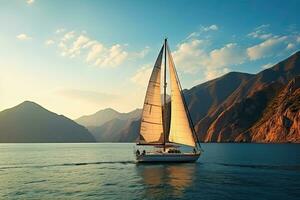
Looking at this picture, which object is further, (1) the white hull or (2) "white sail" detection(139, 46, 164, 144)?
(2) "white sail" detection(139, 46, 164, 144)

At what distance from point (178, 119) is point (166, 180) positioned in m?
21.2

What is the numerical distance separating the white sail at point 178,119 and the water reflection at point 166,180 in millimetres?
4910

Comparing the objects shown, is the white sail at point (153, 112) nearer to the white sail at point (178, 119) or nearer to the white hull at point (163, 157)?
the white sail at point (178, 119)

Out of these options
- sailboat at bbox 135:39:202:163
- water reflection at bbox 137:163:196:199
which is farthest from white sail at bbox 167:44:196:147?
water reflection at bbox 137:163:196:199

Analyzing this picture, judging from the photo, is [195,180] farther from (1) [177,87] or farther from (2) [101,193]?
(1) [177,87]

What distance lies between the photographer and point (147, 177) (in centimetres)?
4925

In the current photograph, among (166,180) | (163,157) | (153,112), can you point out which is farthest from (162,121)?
(166,180)

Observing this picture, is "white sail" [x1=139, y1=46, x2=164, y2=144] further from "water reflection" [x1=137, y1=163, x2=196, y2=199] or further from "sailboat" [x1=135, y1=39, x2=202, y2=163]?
"water reflection" [x1=137, y1=163, x2=196, y2=199]

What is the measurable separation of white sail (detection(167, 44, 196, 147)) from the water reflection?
4910 mm

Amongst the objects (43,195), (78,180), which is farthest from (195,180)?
(43,195)

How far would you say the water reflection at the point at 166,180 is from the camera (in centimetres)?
3693

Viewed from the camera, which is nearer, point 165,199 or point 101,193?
point 165,199

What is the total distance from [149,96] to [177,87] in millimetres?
5592

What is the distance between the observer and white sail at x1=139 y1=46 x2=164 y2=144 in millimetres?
64938
